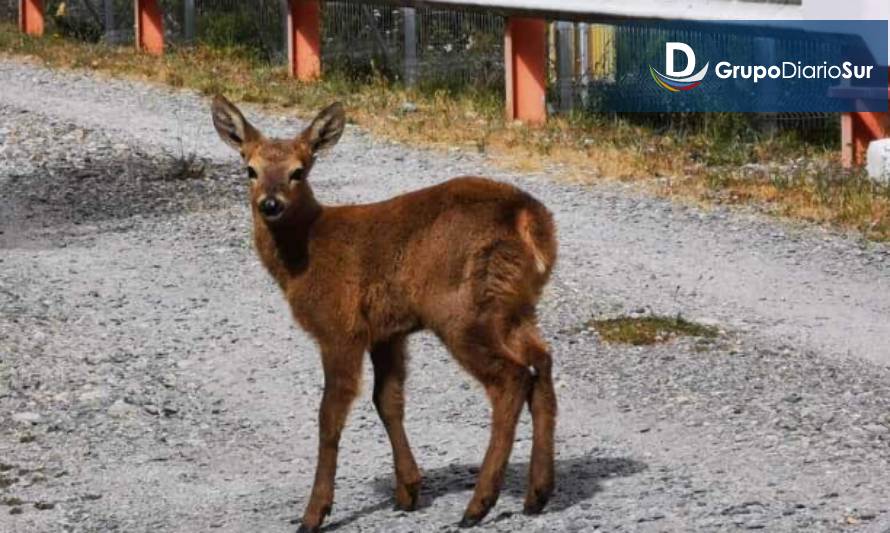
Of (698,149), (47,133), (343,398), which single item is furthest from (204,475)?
(47,133)

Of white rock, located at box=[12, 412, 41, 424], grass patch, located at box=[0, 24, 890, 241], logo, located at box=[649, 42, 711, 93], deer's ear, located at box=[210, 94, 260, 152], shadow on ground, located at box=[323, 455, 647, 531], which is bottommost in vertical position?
white rock, located at box=[12, 412, 41, 424]

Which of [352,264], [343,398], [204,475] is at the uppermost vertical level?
[352,264]

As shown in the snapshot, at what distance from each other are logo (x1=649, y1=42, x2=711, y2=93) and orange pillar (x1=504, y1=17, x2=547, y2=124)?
3.85ft

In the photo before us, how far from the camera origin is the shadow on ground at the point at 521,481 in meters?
8.01

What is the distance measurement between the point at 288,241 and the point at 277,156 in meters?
0.37

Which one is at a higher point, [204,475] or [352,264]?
[352,264]

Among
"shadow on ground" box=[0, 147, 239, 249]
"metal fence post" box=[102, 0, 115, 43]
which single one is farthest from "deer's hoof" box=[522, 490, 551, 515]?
"metal fence post" box=[102, 0, 115, 43]

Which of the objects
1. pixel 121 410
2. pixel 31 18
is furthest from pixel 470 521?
pixel 31 18

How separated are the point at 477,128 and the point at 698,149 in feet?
7.35

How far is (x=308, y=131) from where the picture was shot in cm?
846

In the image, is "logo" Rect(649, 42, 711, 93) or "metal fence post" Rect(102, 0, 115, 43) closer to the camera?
"logo" Rect(649, 42, 711, 93)

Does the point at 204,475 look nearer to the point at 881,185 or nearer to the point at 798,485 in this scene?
the point at 798,485

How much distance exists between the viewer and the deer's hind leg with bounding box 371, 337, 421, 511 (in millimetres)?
8086

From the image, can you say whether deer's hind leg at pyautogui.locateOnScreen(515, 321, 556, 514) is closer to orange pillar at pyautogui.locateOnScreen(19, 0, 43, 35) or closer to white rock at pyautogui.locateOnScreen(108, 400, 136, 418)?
white rock at pyautogui.locateOnScreen(108, 400, 136, 418)
